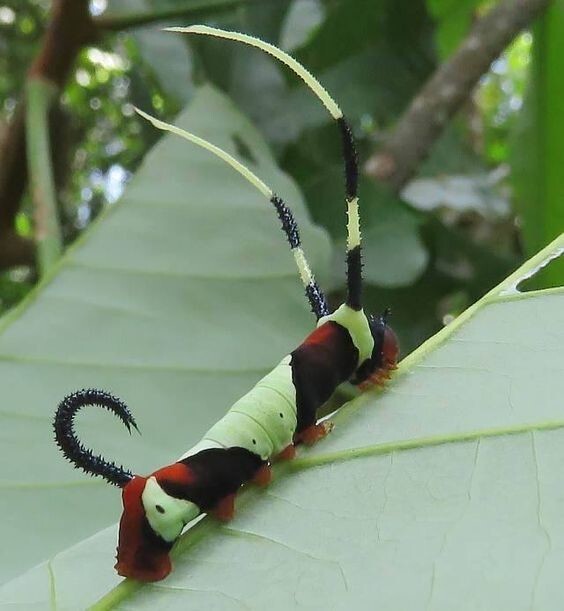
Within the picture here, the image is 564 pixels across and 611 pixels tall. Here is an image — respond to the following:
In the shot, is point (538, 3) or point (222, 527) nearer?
point (222, 527)

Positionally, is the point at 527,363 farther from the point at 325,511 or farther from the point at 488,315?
the point at 325,511

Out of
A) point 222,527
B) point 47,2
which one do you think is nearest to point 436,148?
point 222,527

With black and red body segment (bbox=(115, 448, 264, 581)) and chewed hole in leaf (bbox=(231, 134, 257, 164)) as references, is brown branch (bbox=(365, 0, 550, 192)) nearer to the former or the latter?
chewed hole in leaf (bbox=(231, 134, 257, 164))

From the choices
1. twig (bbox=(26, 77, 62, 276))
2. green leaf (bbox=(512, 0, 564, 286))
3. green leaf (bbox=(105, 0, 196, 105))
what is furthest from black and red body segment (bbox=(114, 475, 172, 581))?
green leaf (bbox=(105, 0, 196, 105))

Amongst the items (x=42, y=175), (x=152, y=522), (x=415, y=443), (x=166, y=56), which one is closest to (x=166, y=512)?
(x=152, y=522)

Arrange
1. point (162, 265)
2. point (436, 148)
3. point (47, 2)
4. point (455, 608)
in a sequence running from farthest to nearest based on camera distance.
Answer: point (47, 2) < point (436, 148) < point (162, 265) < point (455, 608)

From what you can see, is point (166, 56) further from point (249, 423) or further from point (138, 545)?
point (138, 545)
